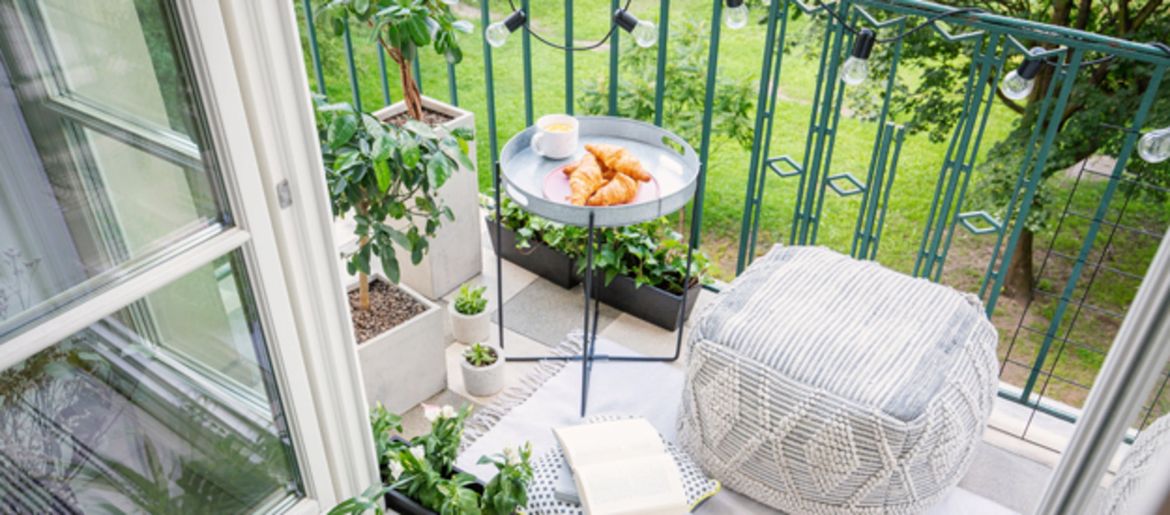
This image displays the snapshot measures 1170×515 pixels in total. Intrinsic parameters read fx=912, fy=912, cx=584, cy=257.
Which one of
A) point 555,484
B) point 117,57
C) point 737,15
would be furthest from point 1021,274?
point 117,57

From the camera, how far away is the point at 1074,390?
3498 mm

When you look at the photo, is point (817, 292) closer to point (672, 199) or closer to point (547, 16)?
point (672, 199)

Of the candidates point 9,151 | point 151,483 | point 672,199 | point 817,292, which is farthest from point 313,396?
point 817,292

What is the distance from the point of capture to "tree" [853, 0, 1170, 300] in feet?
10.1

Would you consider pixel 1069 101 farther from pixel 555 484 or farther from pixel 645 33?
pixel 555 484

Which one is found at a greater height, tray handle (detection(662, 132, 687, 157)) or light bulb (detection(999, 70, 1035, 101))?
light bulb (detection(999, 70, 1035, 101))

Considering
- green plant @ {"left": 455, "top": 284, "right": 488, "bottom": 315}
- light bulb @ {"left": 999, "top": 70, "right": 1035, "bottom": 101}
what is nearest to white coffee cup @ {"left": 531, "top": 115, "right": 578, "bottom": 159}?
green plant @ {"left": 455, "top": 284, "right": 488, "bottom": 315}

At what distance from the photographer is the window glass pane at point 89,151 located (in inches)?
39.3

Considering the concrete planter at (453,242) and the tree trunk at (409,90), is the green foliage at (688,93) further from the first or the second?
the tree trunk at (409,90)

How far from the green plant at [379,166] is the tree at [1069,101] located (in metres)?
2.06

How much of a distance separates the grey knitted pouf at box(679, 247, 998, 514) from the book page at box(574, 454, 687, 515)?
15 centimetres

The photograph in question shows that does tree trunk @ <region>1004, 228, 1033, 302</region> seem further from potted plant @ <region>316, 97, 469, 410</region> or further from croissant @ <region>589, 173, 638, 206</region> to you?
potted plant @ <region>316, 97, 469, 410</region>

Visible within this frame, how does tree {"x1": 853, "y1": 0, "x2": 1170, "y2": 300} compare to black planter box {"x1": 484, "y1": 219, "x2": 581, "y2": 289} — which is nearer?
black planter box {"x1": 484, "y1": 219, "x2": 581, "y2": 289}

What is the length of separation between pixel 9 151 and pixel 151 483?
1.86 ft
